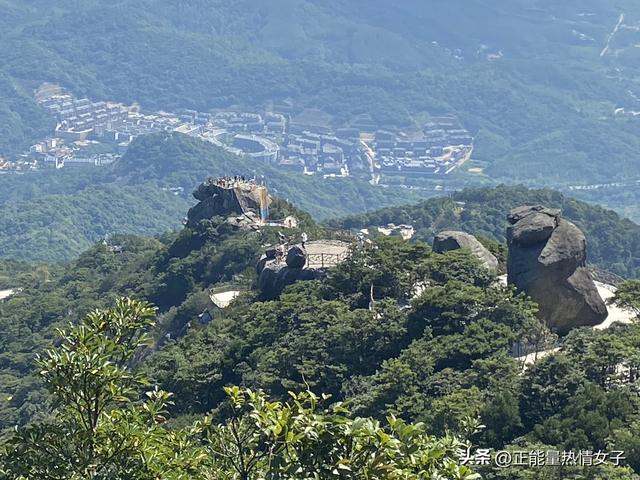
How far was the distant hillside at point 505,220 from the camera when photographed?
89125mm

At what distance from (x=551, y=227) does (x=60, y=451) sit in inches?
857

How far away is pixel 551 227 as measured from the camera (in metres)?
34.2

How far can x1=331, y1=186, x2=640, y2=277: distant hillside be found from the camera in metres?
89.1

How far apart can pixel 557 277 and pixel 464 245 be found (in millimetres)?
5856

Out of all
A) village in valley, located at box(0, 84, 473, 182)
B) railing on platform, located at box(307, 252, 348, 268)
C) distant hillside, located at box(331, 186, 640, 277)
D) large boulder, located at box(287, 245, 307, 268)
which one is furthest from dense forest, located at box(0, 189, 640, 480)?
village in valley, located at box(0, 84, 473, 182)

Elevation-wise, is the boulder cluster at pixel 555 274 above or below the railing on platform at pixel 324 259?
above

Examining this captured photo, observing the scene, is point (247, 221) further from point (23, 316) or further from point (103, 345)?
point (103, 345)

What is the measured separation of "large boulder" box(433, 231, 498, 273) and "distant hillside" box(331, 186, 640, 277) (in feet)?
147

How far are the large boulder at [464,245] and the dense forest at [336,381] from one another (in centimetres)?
101

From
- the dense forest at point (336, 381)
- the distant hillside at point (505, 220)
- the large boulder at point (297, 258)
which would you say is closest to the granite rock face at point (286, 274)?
the large boulder at point (297, 258)

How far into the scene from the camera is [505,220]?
3595 inches

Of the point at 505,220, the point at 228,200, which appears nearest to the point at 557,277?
the point at 228,200

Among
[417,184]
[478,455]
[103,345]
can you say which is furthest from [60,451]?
[417,184]

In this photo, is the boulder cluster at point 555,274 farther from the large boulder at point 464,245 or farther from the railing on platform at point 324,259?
the railing on platform at point 324,259
